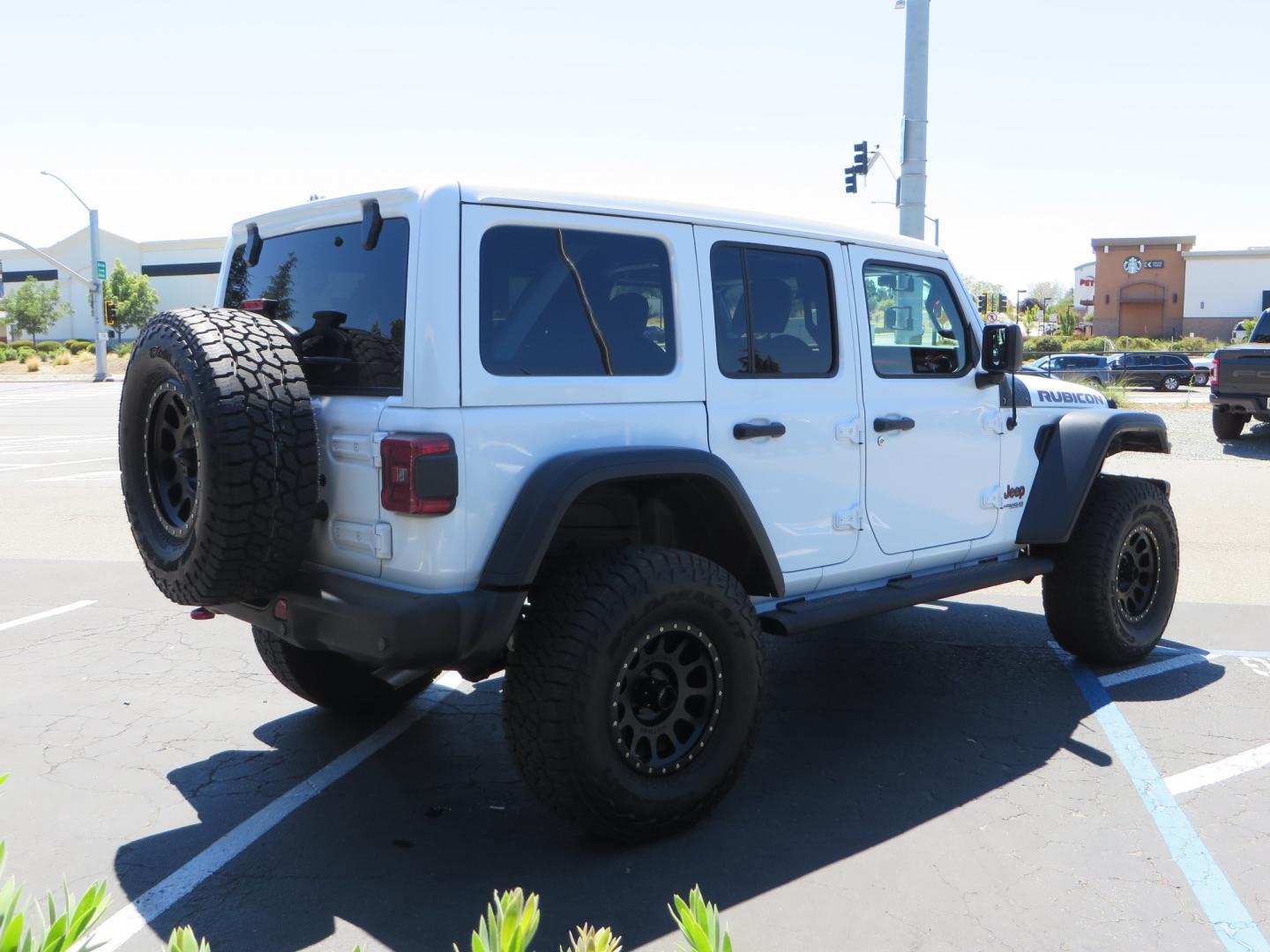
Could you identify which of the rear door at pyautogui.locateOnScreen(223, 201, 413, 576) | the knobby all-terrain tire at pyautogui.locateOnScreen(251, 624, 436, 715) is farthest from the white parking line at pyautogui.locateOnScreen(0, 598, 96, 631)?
the rear door at pyautogui.locateOnScreen(223, 201, 413, 576)

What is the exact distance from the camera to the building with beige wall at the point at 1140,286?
223 ft

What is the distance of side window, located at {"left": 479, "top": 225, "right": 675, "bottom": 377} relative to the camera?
3430 mm

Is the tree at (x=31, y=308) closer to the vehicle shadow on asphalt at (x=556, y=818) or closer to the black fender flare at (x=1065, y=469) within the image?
the vehicle shadow on asphalt at (x=556, y=818)

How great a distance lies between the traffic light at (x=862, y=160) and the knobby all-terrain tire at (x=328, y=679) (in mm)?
18492

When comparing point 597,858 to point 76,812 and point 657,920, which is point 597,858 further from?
point 76,812

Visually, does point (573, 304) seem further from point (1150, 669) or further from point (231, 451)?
point (1150, 669)

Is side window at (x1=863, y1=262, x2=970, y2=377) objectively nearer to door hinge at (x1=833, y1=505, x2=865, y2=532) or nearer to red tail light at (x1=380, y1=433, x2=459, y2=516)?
door hinge at (x1=833, y1=505, x2=865, y2=532)

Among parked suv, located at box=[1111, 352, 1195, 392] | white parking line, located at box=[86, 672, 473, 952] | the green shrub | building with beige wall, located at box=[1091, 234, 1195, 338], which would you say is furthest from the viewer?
building with beige wall, located at box=[1091, 234, 1195, 338]

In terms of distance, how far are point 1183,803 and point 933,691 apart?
1426mm

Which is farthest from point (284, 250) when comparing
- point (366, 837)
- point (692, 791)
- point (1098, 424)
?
point (1098, 424)

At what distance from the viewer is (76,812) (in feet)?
12.6

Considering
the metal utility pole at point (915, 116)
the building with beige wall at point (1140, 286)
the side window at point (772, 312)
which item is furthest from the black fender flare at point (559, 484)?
the building with beige wall at point (1140, 286)

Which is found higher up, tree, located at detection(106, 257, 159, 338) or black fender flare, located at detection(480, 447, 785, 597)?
tree, located at detection(106, 257, 159, 338)

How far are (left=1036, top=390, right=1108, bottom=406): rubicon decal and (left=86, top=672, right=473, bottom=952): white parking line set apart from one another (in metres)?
3.28
